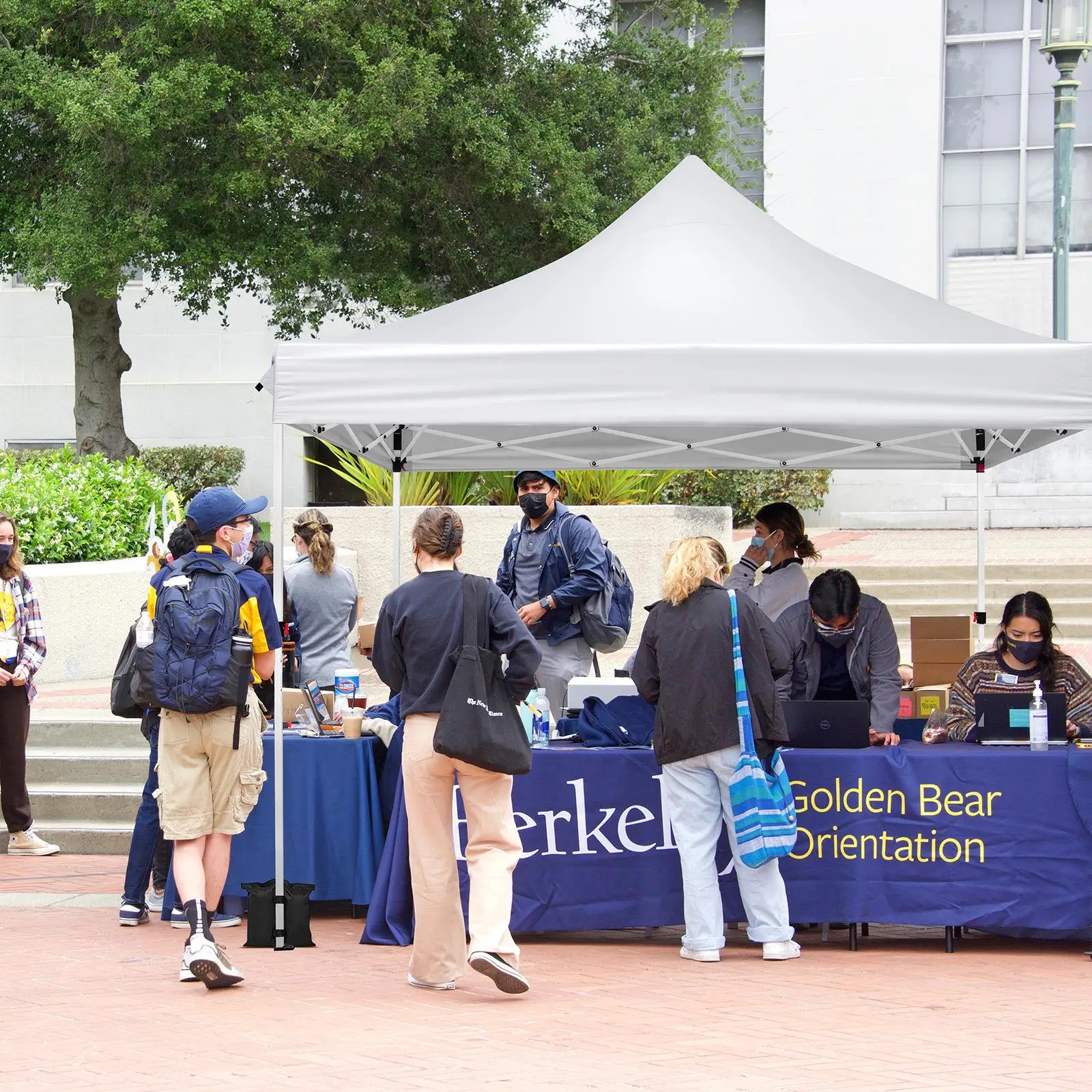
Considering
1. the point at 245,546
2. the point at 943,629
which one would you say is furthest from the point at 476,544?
the point at 245,546

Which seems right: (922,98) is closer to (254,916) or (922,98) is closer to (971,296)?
(971,296)

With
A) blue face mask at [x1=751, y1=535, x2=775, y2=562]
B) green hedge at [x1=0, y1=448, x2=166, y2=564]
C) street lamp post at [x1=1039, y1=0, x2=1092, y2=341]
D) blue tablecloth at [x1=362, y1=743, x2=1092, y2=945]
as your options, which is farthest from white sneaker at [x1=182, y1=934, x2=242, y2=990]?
street lamp post at [x1=1039, y1=0, x2=1092, y2=341]

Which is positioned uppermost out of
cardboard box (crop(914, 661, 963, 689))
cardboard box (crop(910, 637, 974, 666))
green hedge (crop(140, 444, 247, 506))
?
green hedge (crop(140, 444, 247, 506))

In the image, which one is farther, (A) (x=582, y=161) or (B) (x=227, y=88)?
(A) (x=582, y=161)

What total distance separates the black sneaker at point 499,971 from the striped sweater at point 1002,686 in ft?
8.46

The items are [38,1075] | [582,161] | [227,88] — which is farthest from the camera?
[582,161]

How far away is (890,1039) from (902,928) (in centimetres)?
222

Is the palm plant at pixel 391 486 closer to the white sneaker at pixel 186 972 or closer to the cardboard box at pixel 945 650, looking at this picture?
the cardboard box at pixel 945 650

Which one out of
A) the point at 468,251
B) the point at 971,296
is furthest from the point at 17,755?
the point at 971,296

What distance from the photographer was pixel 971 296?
22.3 meters

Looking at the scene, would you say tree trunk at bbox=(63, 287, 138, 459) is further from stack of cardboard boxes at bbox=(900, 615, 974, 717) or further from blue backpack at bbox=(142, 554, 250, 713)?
blue backpack at bbox=(142, 554, 250, 713)

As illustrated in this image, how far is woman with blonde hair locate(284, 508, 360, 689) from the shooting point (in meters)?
9.09

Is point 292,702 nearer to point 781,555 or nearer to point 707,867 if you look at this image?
point 707,867

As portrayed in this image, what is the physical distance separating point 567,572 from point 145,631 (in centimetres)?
271
